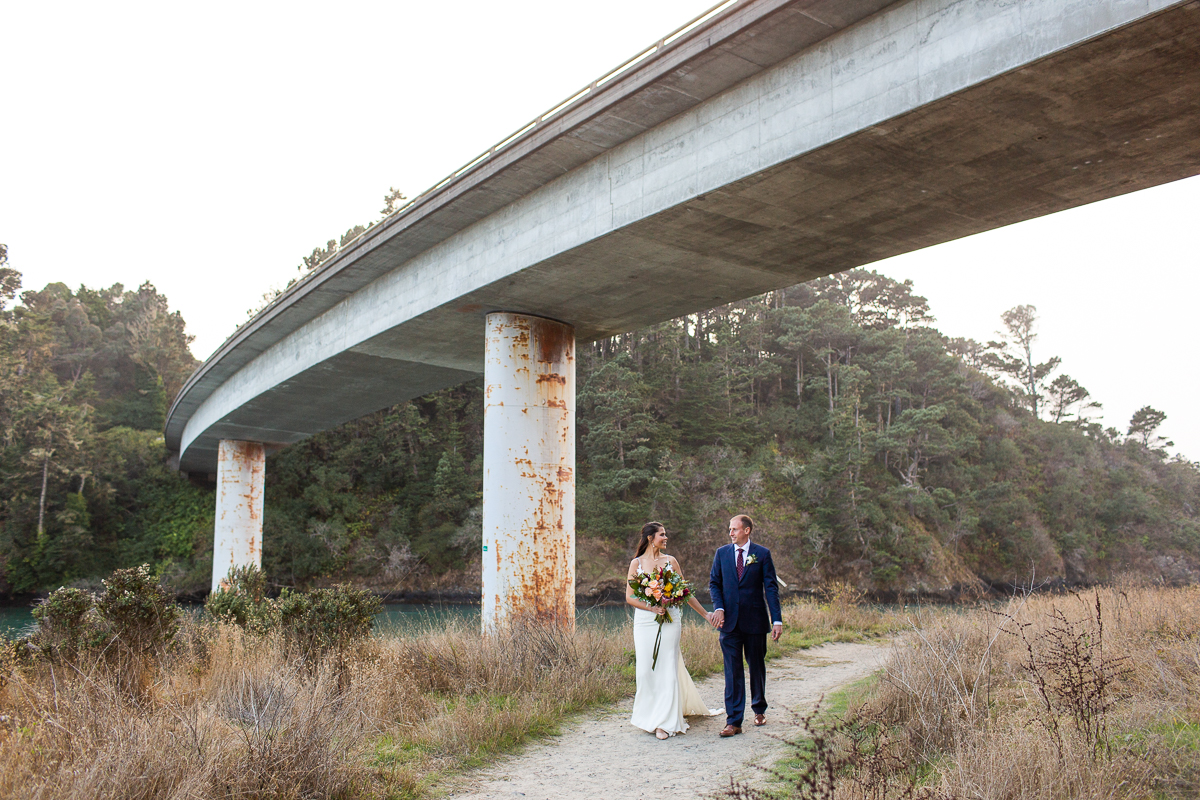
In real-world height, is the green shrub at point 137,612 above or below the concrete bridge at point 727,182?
below

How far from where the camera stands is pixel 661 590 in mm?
6758

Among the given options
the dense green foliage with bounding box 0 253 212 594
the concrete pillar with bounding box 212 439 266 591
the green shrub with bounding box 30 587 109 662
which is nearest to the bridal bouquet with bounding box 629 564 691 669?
the green shrub with bounding box 30 587 109 662

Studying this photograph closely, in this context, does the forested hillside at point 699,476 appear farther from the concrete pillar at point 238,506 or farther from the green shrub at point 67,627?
the green shrub at point 67,627

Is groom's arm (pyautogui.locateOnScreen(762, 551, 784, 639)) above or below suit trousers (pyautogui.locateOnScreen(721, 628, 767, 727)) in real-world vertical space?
above

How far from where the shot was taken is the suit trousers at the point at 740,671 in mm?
6242

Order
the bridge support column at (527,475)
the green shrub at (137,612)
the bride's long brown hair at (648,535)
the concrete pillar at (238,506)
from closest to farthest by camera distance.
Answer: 1. the green shrub at (137,612)
2. the bride's long brown hair at (648,535)
3. the bridge support column at (527,475)
4. the concrete pillar at (238,506)

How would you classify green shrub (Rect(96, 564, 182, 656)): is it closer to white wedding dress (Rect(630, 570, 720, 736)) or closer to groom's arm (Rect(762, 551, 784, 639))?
white wedding dress (Rect(630, 570, 720, 736))

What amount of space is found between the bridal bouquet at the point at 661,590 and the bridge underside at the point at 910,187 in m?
3.81

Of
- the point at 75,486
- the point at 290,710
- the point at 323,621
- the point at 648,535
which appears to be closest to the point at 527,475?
the point at 323,621

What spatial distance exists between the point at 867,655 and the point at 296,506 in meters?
34.7

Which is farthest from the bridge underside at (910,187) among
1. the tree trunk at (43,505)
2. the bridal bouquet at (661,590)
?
the tree trunk at (43,505)

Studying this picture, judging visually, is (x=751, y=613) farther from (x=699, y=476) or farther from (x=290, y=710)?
(x=699, y=476)

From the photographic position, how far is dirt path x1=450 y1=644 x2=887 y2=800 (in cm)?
495

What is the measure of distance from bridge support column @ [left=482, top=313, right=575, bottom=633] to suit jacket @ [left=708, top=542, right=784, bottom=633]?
4.47 meters
